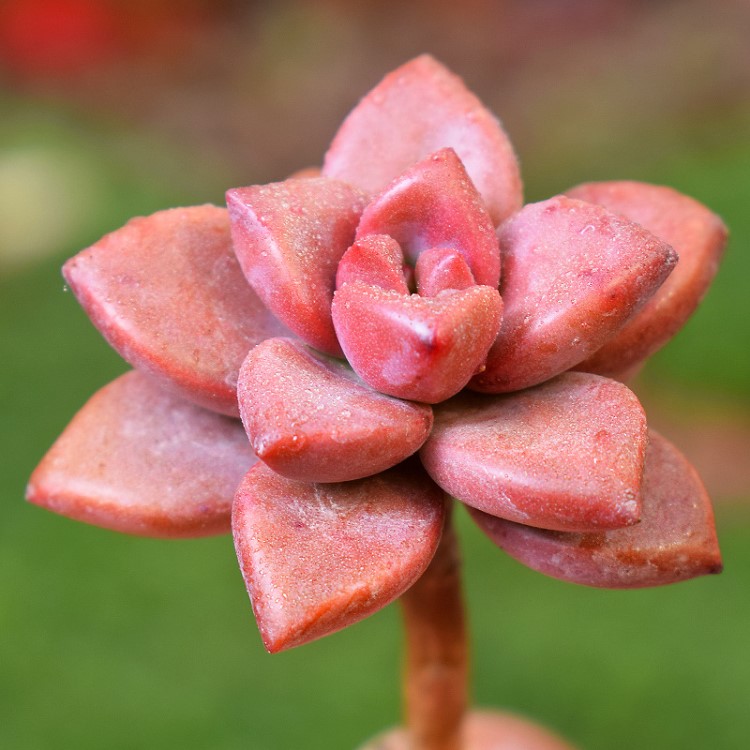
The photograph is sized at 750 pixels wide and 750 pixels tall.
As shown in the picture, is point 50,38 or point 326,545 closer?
point 326,545

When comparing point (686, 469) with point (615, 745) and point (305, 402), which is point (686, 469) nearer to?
point (305, 402)

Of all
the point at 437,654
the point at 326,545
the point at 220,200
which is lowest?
the point at 220,200

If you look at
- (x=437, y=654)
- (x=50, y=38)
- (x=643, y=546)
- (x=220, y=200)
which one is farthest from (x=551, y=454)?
(x=50, y=38)

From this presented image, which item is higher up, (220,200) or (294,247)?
(294,247)

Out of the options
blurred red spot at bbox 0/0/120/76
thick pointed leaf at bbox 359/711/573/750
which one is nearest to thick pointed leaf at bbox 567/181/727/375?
thick pointed leaf at bbox 359/711/573/750

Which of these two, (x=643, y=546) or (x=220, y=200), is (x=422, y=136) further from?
(x=220, y=200)

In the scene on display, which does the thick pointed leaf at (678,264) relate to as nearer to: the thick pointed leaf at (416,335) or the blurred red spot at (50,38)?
the thick pointed leaf at (416,335)

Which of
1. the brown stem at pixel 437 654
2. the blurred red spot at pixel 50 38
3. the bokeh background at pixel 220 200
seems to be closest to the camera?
the brown stem at pixel 437 654

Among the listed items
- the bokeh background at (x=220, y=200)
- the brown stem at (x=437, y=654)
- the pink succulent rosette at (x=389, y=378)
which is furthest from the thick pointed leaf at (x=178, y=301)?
the bokeh background at (x=220, y=200)
